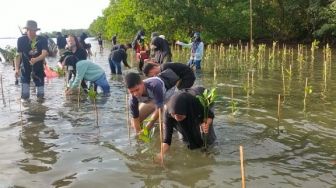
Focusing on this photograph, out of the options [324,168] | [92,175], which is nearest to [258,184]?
[324,168]

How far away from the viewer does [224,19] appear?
38000 millimetres

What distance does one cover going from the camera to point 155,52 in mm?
12469

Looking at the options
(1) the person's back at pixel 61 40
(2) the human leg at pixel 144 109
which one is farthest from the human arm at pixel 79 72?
(1) the person's back at pixel 61 40

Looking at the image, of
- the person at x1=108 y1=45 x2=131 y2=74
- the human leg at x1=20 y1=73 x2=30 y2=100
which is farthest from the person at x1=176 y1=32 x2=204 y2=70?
the human leg at x1=20 y1=73 x2=30 y2=100

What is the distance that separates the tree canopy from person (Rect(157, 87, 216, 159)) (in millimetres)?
28660

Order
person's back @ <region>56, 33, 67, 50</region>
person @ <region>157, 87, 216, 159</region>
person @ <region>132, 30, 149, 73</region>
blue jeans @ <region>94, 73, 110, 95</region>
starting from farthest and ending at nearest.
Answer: person's back @ <region>56, 33, 67, 50</region> < person @ <region>132, 30, 149, 73</region> < blue jeans @ <region>94, 73, 110, 95</region> < person @ <region>157, 87, 216, 159</region>

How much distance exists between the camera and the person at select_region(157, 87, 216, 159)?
5.84 m

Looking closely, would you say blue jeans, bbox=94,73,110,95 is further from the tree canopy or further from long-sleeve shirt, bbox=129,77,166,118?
the tree canopy

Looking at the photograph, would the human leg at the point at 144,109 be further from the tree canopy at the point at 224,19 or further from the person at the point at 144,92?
the tree canopy at the point at 224,19

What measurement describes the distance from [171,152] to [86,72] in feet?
17.2

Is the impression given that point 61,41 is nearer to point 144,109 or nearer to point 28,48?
point 28,48

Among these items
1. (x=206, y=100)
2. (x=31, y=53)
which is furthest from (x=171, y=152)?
(x=31, y=53)

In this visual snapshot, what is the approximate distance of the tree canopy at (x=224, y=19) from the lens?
3488 centimetres

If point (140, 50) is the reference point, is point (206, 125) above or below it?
below
